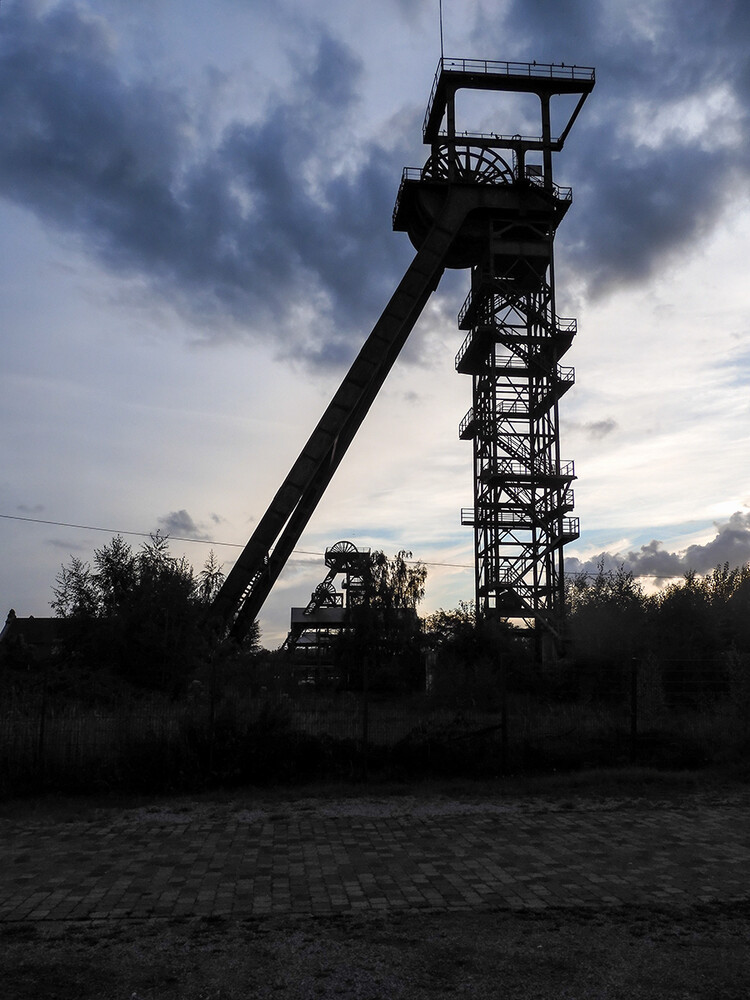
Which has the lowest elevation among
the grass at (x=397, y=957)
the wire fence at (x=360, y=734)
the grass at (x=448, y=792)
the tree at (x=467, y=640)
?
the grass at (x=397, y=957)

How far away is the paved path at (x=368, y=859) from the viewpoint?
22.6 ft

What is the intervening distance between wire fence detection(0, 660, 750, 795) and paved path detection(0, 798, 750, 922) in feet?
4.37

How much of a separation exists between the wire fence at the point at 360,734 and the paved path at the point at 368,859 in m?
1.33

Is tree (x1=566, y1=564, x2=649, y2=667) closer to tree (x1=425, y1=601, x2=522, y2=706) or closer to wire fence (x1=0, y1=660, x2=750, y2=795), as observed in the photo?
tree (x1=425, y1=601, x2=522, y2=706)

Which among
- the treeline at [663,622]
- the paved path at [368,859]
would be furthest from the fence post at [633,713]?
the treeline at [663,622]

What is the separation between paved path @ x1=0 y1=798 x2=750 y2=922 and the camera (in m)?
6.88

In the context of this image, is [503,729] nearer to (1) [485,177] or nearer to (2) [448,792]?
(2) [448,792]

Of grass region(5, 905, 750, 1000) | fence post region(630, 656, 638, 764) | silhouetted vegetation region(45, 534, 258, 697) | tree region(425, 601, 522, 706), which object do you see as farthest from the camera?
tree region(425, 601, 522, 706)

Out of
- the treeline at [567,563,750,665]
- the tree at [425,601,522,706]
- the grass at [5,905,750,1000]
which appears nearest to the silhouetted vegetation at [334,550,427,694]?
the tree at [425,601,522,706]

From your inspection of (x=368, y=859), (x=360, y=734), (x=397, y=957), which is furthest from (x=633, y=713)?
(x=397, y=957)

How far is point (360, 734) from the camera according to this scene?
1302 centimetres

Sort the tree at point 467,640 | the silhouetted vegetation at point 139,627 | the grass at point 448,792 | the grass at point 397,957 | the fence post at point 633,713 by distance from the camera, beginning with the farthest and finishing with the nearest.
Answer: the tree at point 467,640, the silhouetted vegetation at point 139,627, the fence post at point 633,713, the grass at point 448,792, the grass at point 397,957

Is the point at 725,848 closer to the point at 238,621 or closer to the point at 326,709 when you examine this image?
the point at 326,709

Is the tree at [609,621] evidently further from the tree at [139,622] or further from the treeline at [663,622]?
the tree at [139,622]
